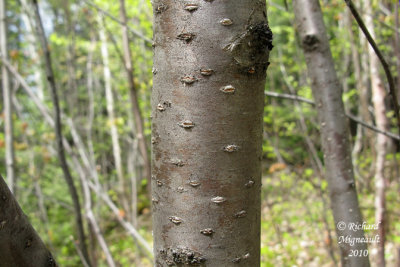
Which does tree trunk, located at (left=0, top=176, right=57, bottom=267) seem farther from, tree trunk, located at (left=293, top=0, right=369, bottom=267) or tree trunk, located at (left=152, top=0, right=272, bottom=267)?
tree trunk, located at (left=293, top=0, right=369, bottom=267)

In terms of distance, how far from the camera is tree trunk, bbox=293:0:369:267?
1.37m

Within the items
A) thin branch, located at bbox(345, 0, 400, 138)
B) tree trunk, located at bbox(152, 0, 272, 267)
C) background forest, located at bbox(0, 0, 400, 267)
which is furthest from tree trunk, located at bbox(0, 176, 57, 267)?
background forest, located at bbox(0, 0, 400, 267)

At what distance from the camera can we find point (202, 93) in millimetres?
576

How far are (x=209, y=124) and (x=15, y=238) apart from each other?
384 mm

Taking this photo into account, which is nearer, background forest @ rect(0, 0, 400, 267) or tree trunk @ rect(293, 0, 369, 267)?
tree trunk @ rect(293, 0, 369, 267)

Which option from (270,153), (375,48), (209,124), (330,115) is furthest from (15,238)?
(270,153)

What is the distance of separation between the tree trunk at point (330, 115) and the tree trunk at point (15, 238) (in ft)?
3.94

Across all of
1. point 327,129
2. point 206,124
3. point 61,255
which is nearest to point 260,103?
point 206,124

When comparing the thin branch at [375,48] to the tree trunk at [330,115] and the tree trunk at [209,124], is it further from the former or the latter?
the tree trunk at [330,115]

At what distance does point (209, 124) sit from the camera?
580 millimetres

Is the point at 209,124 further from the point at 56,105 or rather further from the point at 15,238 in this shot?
the point at 56,105

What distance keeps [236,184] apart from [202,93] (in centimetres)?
18

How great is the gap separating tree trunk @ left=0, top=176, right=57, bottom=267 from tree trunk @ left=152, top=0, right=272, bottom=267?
24 cm

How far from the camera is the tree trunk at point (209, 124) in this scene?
57 cm
